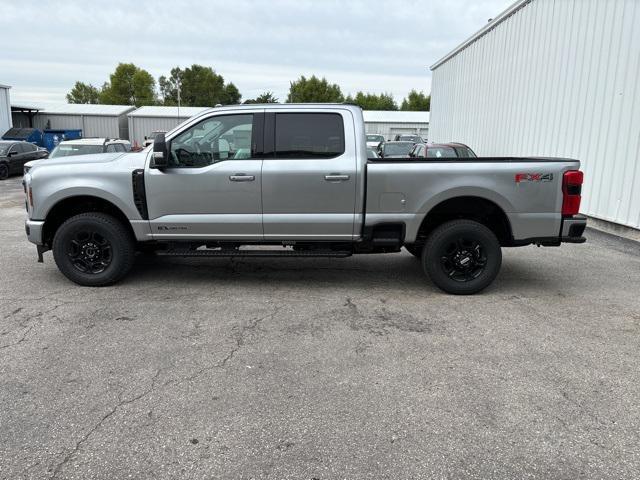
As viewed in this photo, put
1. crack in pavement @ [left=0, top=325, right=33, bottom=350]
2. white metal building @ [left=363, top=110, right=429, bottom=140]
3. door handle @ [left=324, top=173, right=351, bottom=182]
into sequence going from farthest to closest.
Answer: white metal building @ [left=363, top=110, right=429, bottom=140] → door handle @ [left=324, top=173, right=351, bottom=182] → crack in pavement @ [left=0, top=325, right=33, bottom=350]

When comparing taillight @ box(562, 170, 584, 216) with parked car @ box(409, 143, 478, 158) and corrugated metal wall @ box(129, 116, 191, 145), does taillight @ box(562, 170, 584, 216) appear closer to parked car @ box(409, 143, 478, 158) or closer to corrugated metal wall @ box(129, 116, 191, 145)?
parked car @ box(409, 143, 478, 158)

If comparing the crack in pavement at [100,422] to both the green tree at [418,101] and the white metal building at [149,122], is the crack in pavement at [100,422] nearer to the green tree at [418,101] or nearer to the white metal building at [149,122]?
the white metal building at [149,122]

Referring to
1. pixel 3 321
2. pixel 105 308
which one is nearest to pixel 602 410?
pixel 105 308

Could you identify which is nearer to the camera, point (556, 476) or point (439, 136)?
point (556, 476)

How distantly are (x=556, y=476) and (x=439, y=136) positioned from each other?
21.8 m

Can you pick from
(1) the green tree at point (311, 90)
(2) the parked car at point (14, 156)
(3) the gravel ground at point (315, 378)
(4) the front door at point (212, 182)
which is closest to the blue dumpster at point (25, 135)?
(2) the parked car at point (14, 156)

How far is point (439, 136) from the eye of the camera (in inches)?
917

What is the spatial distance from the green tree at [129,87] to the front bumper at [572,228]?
277 feet

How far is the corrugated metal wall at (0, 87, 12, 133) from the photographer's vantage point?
1300 inches

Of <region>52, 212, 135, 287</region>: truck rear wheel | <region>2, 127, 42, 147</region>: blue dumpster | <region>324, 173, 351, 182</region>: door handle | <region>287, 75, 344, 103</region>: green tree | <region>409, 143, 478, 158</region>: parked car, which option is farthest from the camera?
<region>287, 75, 344, 103</region>: green tree

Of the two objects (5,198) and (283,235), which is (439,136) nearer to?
(5,198)

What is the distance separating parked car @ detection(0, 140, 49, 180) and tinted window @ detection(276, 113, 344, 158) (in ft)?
61.1

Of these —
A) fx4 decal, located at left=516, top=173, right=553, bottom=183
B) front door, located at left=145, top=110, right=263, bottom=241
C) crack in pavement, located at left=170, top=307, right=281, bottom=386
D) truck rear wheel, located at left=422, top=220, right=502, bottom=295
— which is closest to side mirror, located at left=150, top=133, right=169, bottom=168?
front door, located at left=145, top=110, right=263, bottom=241

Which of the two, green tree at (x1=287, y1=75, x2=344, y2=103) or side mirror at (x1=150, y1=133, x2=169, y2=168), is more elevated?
green tree at (x1=287, y1=75, x2=344, y2=103)
